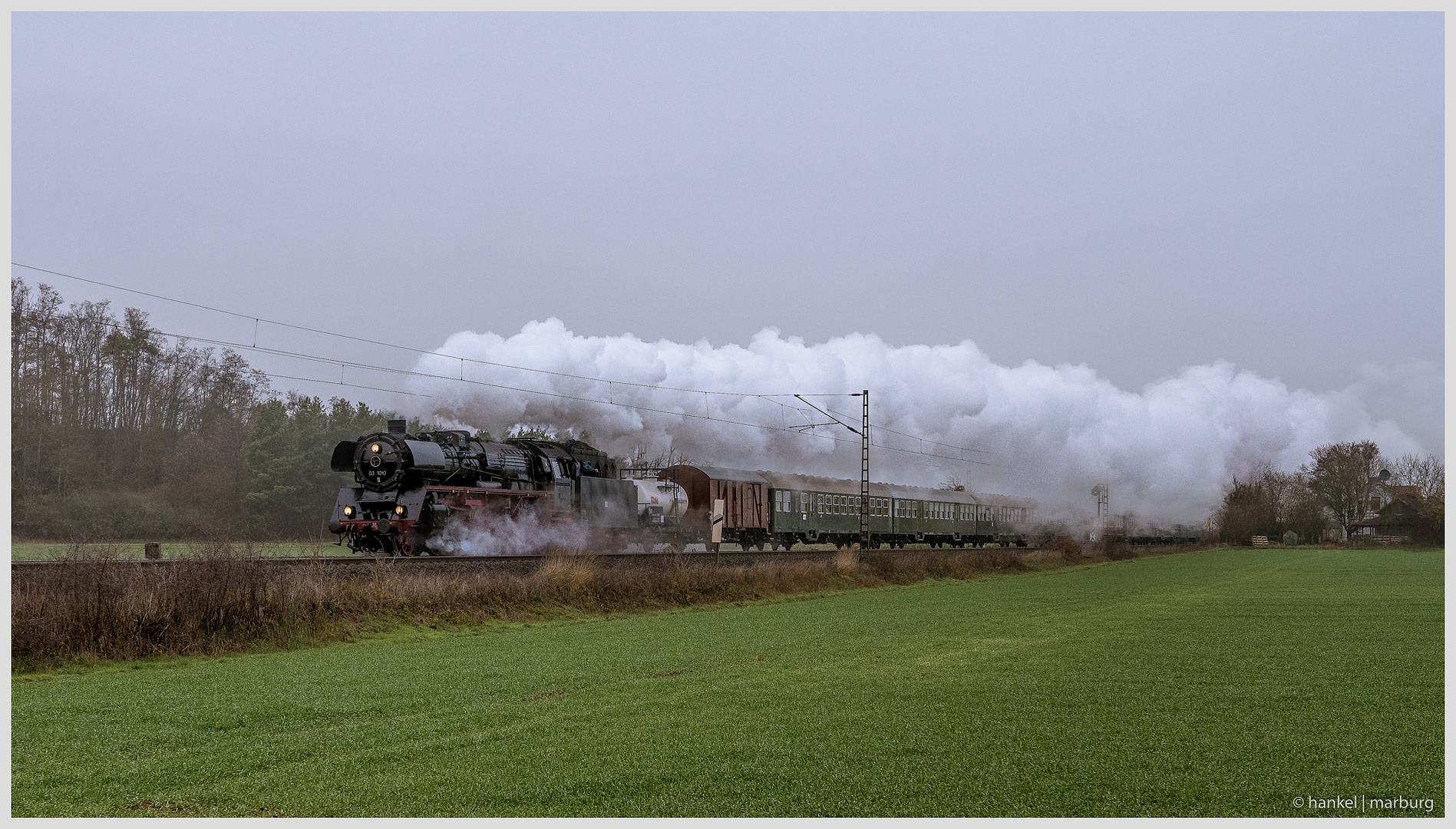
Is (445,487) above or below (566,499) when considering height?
above

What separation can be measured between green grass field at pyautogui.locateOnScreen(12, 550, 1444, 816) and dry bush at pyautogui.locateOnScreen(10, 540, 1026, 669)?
2.47 ft

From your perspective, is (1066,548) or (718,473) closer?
(718,473)

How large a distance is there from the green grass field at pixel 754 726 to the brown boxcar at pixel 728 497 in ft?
72.2

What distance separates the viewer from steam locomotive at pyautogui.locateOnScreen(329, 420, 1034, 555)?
86.9 ft

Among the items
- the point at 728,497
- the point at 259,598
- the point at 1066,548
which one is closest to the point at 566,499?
the point at 728,497

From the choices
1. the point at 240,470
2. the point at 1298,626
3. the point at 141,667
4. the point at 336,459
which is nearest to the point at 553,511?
the point at 336,459

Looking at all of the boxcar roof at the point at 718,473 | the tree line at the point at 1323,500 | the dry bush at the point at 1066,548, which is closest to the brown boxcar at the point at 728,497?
the boxcar roof at the point at 718,473

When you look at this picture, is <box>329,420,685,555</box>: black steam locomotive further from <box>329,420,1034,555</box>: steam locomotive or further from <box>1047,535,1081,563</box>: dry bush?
<box>1047,535,1081,563</box>: dry bush

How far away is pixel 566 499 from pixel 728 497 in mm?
10396

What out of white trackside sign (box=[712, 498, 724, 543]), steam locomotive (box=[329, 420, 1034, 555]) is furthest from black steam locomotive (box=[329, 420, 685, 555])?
white trackside sign (box=[712, 498, 724, 543])

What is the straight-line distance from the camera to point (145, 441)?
162 feet

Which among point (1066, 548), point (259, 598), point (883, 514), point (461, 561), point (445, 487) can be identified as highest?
point (445, 487)

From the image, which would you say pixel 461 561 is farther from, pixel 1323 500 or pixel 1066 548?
pixel 1323 500

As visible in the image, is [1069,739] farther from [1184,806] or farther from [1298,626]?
[1298,626]
